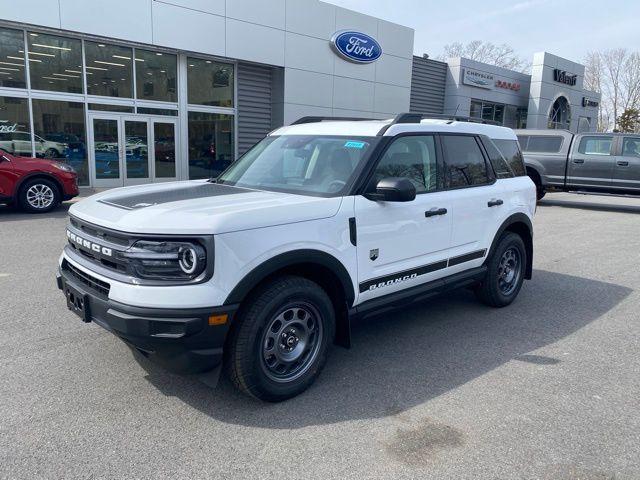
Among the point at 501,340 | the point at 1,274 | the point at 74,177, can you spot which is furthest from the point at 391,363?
the point at 74,177

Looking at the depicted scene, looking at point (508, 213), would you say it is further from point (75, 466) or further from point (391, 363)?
point (75, 466)

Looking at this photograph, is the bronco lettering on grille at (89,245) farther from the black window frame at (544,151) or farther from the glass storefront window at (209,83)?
the glass storefront window at (209,83)

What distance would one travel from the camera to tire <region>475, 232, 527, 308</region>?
5340 millimetres

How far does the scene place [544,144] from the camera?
1547cm

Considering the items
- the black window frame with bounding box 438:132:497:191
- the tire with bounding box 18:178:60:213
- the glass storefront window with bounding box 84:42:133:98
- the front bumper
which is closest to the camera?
the front bumper

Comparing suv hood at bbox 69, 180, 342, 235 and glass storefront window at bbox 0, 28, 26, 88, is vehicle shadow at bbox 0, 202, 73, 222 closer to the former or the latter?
glass storefront window at bbox 0, 28, 26, 88

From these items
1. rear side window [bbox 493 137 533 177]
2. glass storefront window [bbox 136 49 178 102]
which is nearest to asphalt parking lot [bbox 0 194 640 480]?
rear side window [bbox 493 137 533 177]

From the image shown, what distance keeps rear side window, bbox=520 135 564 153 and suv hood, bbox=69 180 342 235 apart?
13.6 metres

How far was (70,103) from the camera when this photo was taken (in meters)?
15.4

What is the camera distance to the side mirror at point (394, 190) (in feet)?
12.0

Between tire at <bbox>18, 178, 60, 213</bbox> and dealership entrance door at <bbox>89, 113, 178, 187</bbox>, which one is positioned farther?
dealership entrance door at <bbox>89, 113, 178, 187</bbox>

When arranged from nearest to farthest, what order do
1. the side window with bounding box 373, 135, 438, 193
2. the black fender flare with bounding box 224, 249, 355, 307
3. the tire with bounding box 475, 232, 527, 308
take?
the black fender flare with bounding box 224, 249, 355, 307
the side window with bounding box 373, 135, 438, 193
the tire with bounding box 475, 232, 527, 308

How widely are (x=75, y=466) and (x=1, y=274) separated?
4447 mm

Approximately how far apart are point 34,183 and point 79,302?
898 centimetres
